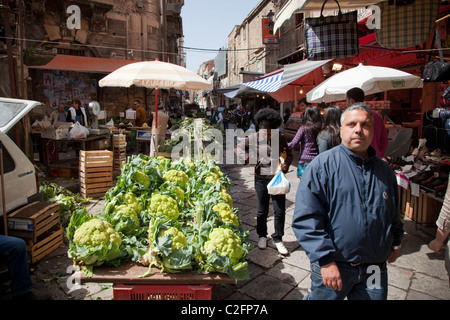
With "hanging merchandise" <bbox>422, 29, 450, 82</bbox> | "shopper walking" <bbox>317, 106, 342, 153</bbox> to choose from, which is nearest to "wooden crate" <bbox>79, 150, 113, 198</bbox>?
"shopper walking" <bbox>317, 106, 342, 153</bbox>

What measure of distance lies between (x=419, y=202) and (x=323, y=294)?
3.59 metres

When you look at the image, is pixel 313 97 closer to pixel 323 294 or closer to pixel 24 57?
pixel 323 294

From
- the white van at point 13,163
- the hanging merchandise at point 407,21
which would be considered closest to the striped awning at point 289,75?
the hanging merchandise at point 407,21

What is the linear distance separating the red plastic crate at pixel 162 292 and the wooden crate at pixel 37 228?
1963 millimetres

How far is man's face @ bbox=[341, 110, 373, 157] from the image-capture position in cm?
193

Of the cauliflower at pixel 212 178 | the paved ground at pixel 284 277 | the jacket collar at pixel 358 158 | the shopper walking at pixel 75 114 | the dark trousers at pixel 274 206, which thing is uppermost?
the shopper walking at pixel 75 114

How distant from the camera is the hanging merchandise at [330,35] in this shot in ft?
14.4

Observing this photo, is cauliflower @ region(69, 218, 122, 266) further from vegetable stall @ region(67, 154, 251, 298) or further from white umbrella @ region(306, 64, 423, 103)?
white umbrella @ region(306, 64, 423, 103)

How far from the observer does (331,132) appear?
4113 mm

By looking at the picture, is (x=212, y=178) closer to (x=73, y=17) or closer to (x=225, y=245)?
(x=225, y=245)

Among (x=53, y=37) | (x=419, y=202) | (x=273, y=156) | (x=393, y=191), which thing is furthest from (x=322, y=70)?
(x=53, y=37)

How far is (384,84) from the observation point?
20.0 feet

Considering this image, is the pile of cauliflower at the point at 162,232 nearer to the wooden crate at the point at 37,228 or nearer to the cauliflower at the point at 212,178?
the cauliflower at the point at 212,178

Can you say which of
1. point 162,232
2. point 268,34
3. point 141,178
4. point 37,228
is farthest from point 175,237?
point 268,34
